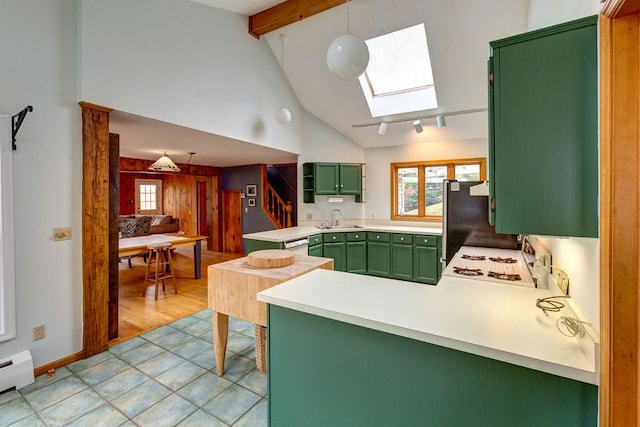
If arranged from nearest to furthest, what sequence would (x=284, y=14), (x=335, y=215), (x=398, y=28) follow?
1. (x=398, y=28)
2. (x=284, y=14)
3. (x=335, y=215)

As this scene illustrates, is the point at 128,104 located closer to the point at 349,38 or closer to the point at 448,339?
the point at 349,38

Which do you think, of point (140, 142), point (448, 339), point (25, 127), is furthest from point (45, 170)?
point (448, 339)

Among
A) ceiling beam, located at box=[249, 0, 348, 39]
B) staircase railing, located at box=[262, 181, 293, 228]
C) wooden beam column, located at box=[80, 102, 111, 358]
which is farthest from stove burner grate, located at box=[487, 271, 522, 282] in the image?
staircase railing, located at box=[262, 181, 293, 228]

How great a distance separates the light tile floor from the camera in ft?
5.90

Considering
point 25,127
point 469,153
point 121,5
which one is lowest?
point 25,127

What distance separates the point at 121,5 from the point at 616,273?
3.68 metres

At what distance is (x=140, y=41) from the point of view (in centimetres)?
271

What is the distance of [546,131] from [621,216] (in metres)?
0.35

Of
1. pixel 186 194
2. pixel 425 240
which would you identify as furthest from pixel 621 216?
pixel 186 194

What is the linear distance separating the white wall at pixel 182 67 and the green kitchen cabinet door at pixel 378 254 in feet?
7.36

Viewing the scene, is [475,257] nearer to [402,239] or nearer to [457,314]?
[457,314]

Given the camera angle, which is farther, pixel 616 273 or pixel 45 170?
pixel 45 170

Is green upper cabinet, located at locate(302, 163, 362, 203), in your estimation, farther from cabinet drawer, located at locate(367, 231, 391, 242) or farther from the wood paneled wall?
the wood paneled wall

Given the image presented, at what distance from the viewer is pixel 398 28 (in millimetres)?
3350
